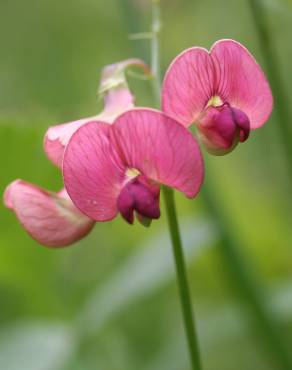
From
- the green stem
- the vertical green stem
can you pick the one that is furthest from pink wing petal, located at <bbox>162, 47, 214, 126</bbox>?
the vertical green stem

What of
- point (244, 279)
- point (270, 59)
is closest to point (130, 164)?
point (270, 59)

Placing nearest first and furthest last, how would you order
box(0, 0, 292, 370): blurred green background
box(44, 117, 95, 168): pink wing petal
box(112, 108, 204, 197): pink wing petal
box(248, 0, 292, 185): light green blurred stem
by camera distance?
box(112, 108, 204, 197): pink wing petal < box(44, 117, 95, 168): pink wing petal < box(248, 0, 292, 185): light green blurred stem < box(0, 0, 292, 370): blurred green background

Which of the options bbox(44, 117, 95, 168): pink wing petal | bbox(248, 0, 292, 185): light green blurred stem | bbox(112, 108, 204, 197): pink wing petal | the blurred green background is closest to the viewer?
bbox(112, 108, 204, 197): pink wing petal

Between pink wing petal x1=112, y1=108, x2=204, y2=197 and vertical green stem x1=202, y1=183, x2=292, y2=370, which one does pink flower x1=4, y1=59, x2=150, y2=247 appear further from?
vertical green stem x1=202, y1=183, x2=292, y2=370

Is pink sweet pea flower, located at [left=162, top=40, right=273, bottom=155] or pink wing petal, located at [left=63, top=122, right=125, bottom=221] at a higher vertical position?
pink sweet pea flower, located at [left=162, top=40, right=273, bottom=155]

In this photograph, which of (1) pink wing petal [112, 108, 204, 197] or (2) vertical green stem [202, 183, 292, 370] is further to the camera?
(2) vertical green stem [202, 183, 292, 370]

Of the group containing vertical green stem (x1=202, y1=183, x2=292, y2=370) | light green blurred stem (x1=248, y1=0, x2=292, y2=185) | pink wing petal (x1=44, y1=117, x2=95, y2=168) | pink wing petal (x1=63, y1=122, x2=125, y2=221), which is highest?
light green blurred stem (x1=248, y1=0, x2=292, y2=185)

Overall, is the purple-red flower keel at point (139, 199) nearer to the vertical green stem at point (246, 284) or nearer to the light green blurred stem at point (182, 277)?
the light green blurred stem at point (182, 277)
